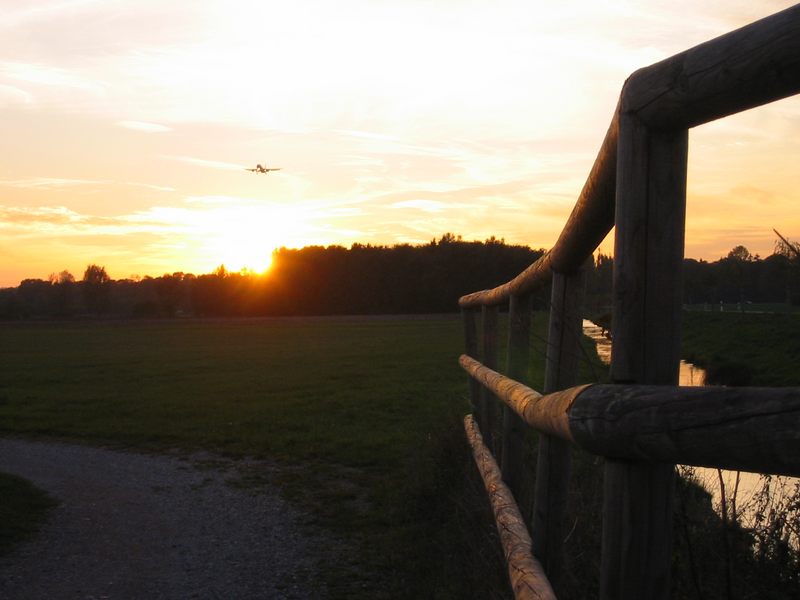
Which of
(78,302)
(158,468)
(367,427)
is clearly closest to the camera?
(158,468)

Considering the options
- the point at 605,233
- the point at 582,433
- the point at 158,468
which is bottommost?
the point at 158,468

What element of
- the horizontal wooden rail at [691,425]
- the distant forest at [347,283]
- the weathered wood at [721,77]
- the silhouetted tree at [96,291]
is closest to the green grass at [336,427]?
the horizontal wooden rail at [691,425]

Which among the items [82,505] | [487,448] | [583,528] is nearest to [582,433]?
[583,528]

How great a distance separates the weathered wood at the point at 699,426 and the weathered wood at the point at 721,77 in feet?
1.60

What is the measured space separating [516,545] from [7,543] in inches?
174

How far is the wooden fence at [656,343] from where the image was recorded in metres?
1.29

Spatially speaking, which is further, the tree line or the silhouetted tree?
the silhouetted tree

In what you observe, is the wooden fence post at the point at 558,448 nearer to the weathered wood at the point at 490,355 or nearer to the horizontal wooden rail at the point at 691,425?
the horizontal wooden rail at the point at 691,425

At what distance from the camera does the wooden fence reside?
1293 millimetres

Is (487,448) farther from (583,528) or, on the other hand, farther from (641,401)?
(641,401)

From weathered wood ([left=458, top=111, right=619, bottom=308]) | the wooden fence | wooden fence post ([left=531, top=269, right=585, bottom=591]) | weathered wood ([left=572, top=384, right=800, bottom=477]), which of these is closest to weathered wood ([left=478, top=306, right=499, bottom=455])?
Answer: weathered wood ([left=458, top=111, right=619, bottom=308])

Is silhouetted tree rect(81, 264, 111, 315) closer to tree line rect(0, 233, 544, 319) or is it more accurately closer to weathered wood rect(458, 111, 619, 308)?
tree line rect(0, 233, 544, 319)

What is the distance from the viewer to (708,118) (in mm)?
1604

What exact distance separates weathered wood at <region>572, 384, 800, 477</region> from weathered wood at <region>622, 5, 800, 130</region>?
0.49 m
